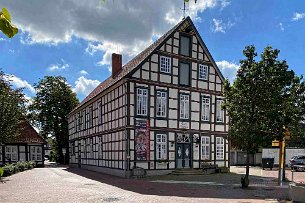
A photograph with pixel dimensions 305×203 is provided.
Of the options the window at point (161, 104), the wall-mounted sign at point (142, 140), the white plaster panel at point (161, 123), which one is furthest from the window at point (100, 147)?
the window at point (161, 104)

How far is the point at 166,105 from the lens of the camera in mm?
27250

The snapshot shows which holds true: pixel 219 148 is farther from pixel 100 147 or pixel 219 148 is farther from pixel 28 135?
pixel 28 135

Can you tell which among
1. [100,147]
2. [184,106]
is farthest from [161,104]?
[100,147]

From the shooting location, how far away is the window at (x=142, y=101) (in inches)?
1012

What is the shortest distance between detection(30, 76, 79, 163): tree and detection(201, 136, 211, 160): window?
1240 inches

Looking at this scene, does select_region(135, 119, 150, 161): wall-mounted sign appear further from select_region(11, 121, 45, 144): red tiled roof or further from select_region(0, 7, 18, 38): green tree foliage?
select_region(0, 7, 18, 38): green tree foliage

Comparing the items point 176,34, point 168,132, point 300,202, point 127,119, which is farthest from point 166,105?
point 300,202

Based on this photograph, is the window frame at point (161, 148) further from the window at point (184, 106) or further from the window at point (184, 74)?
the window at point (184, 74)

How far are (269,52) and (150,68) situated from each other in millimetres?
11041

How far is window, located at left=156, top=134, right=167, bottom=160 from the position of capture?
86.6 ft

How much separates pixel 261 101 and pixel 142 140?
10664 millimetres

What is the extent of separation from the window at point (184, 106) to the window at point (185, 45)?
353 centimetres

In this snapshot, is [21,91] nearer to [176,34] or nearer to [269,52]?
[176,34]

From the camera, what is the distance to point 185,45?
28.7m
